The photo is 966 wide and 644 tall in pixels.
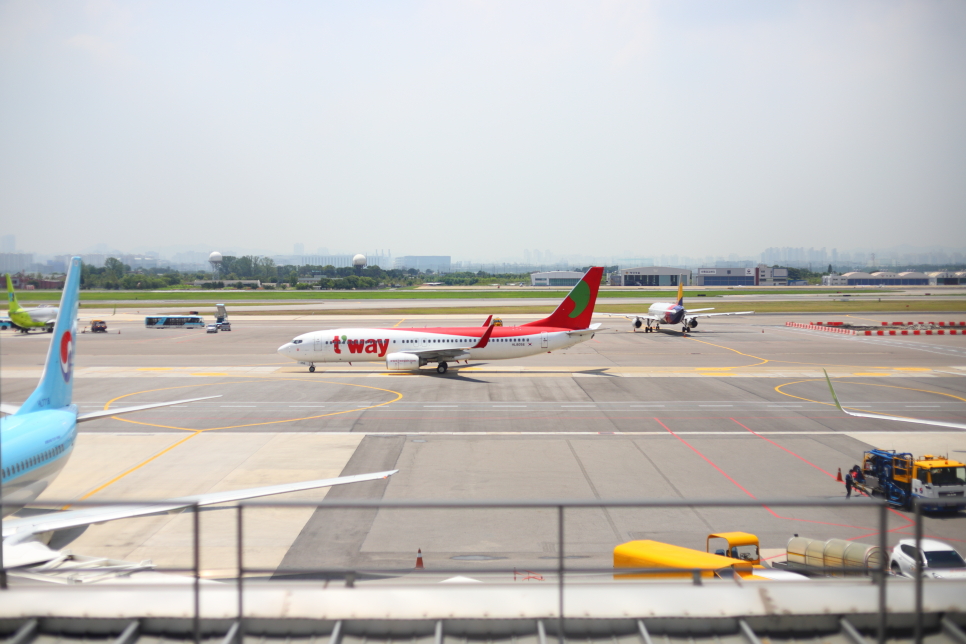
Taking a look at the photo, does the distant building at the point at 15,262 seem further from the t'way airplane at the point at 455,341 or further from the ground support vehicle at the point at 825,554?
the t'way airplane at the point at 455,341

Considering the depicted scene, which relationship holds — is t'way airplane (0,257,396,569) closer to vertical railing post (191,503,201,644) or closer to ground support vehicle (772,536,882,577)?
vertical railing post (191,503,201,644)

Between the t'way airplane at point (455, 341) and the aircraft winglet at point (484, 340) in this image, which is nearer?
the aircraft winglet at point (484, 340)

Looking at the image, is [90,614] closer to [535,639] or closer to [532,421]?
[535,639]

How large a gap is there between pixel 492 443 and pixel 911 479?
17.2 m

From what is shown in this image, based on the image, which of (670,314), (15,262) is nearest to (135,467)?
(15,262)

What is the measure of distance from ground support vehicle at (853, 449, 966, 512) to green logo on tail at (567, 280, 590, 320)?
30184mm

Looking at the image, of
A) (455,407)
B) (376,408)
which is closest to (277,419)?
(376,408)

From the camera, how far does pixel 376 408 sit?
39500 mm

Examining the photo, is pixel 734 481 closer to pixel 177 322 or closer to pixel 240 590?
pixel 240 590

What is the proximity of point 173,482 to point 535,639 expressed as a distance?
22.8 meters

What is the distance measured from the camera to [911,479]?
23.1 meters

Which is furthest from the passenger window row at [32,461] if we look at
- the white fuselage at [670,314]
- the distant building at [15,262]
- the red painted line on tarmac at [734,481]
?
the white fuselage at [670,314]

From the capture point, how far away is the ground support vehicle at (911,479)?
74.5ft

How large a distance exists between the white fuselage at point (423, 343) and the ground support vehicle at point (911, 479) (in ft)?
98.7
